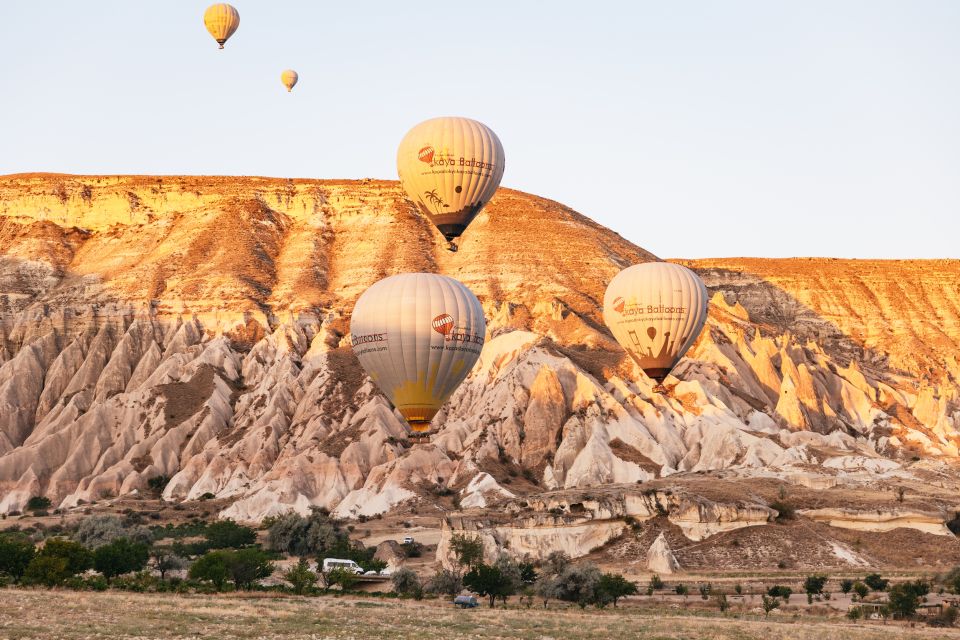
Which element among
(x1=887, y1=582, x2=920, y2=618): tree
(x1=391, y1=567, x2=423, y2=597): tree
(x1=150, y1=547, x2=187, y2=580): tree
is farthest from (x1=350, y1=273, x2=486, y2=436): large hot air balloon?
(x1=887, y1=582, x2=920, y2=618): tree

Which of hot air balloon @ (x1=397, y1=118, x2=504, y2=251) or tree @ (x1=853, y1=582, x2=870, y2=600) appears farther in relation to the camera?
hot air balloon @ (x1=397, y1=118, x2=504, y2=251)

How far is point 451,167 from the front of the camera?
207 feet

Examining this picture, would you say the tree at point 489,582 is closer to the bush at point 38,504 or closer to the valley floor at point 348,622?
the valley floor at point 348,622

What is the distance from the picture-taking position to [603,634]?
41.2m

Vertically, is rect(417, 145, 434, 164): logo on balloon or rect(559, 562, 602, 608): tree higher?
rect(417, 145, 434, 164): logo on balloon

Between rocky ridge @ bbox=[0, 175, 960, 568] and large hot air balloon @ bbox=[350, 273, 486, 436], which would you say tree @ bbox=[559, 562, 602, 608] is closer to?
large hot air balloon @ bbox=[350, 273, 486, 436]

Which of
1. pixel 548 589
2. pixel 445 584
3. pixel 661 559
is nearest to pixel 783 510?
pixel 661 559

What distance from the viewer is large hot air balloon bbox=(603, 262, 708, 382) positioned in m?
66.9

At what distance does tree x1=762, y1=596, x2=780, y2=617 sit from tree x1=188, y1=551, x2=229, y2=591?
19842 mm

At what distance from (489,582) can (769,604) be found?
33.2 ft

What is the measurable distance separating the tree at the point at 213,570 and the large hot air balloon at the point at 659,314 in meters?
21.5

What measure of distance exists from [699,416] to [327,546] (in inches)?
1140

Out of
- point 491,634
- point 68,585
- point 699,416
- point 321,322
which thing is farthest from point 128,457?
point 491,634

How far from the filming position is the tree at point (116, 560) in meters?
56.2
